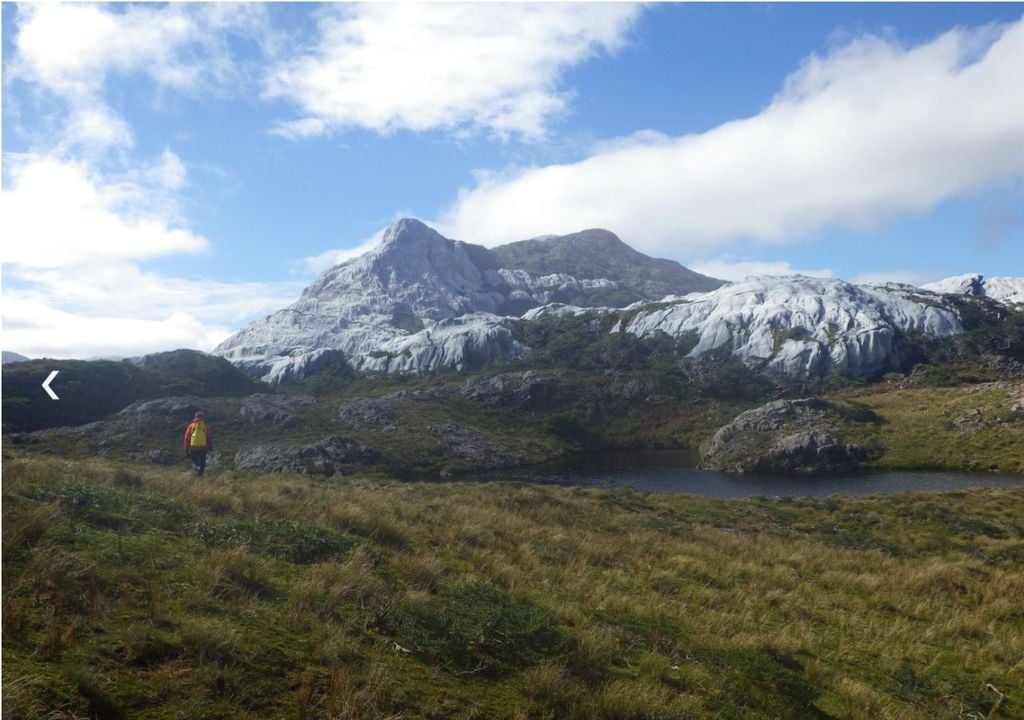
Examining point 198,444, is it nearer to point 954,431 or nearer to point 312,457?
point 312,457

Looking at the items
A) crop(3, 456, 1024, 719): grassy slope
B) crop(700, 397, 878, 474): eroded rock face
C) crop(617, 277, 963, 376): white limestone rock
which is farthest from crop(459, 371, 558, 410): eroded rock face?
crop(3, 456, 1024, 719): grassy slope

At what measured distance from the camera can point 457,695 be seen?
7188 mm

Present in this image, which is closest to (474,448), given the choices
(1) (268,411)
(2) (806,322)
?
(1) (268,411)

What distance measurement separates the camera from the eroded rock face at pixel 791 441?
2672 inches

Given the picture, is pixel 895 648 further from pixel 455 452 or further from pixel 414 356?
pixel 414 356

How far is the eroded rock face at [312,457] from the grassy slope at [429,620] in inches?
1834

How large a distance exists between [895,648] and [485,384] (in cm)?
9663

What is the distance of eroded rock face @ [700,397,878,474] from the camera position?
67875mm

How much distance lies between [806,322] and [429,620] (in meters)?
140

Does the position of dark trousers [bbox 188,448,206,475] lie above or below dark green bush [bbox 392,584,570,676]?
above

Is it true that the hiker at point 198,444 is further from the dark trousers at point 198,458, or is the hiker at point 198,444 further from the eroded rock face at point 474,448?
the eroded rock face at point 474,448

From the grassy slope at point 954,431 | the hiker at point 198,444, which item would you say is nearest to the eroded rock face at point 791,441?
the grassy slope at point 954,431

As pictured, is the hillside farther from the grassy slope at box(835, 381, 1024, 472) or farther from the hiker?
the hiker

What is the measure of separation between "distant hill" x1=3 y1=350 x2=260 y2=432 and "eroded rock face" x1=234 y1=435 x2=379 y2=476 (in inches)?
1133
